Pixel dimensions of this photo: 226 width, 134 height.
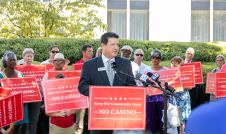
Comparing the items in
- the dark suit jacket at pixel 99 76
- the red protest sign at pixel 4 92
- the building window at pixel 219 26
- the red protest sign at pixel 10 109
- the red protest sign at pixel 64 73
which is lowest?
the red protest sign at pixel 10 109

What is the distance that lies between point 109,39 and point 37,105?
3.23m

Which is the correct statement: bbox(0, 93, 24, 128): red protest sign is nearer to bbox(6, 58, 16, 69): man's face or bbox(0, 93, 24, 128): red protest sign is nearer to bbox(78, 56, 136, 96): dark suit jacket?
bbox(6, 58, 16, 69): man's face

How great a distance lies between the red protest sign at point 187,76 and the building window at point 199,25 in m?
13.2

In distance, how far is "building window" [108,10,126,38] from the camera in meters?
23.2

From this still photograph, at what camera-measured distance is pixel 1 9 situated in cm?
1838

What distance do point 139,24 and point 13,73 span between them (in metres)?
15.6

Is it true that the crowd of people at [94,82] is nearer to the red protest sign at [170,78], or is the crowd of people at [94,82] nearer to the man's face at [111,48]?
the man's face at [111,48]

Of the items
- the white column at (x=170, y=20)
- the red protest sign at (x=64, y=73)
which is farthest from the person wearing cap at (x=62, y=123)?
the white column at (x=170, y=20)

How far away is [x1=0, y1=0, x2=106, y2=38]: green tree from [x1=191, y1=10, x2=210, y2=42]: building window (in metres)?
5.92

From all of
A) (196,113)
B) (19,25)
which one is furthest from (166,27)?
(196,113)

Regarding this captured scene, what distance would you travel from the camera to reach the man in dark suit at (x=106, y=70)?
19.3 feet

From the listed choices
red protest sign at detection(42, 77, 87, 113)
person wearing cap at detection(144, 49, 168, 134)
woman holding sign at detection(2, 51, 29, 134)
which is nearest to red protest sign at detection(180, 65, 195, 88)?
person wearing cap at detection(144, 49, 168, 134)

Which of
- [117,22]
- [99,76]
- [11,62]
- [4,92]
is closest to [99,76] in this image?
[99,76]

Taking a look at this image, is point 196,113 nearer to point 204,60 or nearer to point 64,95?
point 64,95
